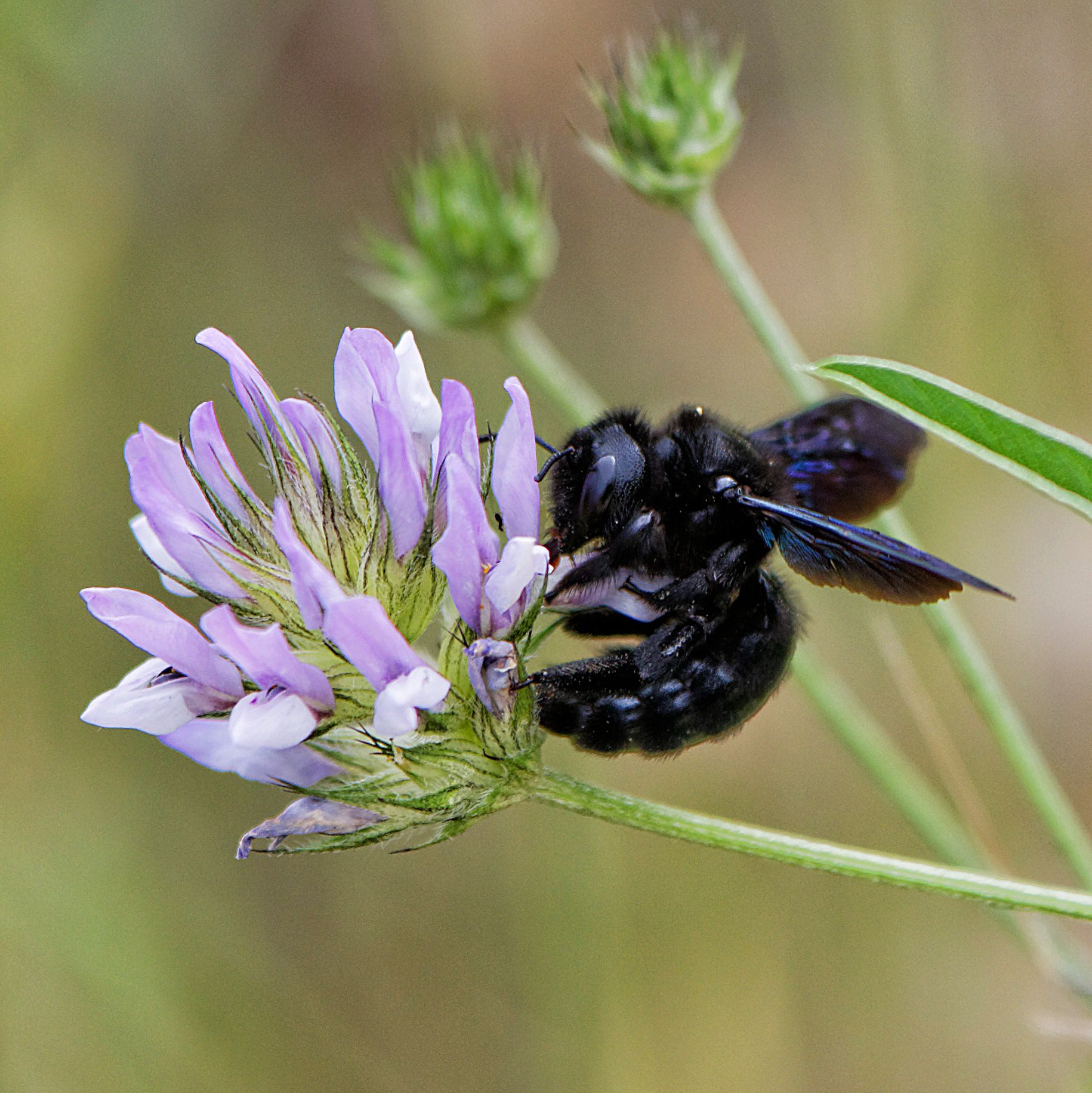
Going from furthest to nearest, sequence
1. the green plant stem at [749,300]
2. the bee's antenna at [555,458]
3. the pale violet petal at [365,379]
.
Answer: the green plant stem at [749,300]
the bee's antenna at [555,458]
the pale violet petal at [365,379]

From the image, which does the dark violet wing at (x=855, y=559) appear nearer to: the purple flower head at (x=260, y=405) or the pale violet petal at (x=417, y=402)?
the pale violet petal at (x=417, y=402)

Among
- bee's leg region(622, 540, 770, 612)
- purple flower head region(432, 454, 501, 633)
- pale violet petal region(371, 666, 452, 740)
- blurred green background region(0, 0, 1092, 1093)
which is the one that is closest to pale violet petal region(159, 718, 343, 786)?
pale violet petal region(371, 666, 452, 740)

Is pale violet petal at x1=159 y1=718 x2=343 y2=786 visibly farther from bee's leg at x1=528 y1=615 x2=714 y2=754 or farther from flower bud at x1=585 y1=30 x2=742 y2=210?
flower bud at x1=585 y1=30 x2=742 y2=210

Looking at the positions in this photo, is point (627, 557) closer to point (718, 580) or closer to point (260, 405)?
point (718, 580)

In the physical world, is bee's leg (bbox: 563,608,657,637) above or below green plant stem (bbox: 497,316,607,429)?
→ below

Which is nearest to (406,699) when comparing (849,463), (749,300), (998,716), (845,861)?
(845,861)

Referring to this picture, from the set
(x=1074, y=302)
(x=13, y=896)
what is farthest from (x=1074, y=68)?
(x=13, y=896)

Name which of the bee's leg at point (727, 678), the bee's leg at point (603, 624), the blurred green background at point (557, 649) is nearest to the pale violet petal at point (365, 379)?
the bee's leg at point (603, 624)
